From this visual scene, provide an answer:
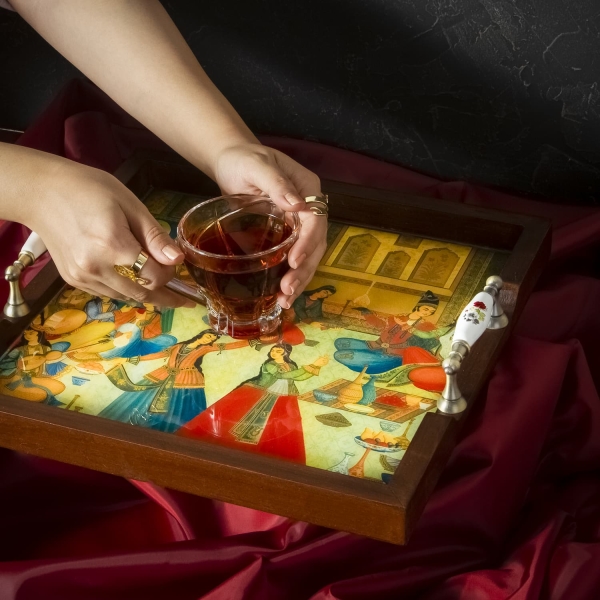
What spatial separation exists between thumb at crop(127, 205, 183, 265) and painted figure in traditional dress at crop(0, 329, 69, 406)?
139mm

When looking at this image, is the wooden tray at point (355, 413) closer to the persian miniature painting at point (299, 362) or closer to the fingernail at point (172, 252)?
the persian miniature painting at point (299, 362)

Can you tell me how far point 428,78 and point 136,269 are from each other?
21.0 inches

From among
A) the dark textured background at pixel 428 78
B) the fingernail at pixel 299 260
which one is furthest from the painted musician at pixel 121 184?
the dark textured background at pixel 428 78

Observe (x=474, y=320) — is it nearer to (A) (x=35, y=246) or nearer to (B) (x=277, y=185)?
(B) (x=277, y=185)

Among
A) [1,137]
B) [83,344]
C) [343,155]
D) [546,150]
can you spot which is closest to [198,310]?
[83,344]

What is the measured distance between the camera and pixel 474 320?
82 cm

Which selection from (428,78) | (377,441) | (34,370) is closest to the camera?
(377,441)

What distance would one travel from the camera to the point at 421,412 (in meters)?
0.78

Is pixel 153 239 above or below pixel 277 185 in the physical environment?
below

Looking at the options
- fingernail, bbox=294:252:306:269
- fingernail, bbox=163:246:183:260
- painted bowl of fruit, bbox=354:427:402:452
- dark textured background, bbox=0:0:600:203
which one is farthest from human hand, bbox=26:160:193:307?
dark textured background, bbox=0:0:600:203

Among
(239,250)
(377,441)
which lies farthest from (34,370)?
(377,441)

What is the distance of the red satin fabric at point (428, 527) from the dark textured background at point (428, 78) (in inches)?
9.0

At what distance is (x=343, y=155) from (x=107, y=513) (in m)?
0.55

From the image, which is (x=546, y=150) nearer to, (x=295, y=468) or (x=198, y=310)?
(x=198, y=310)
